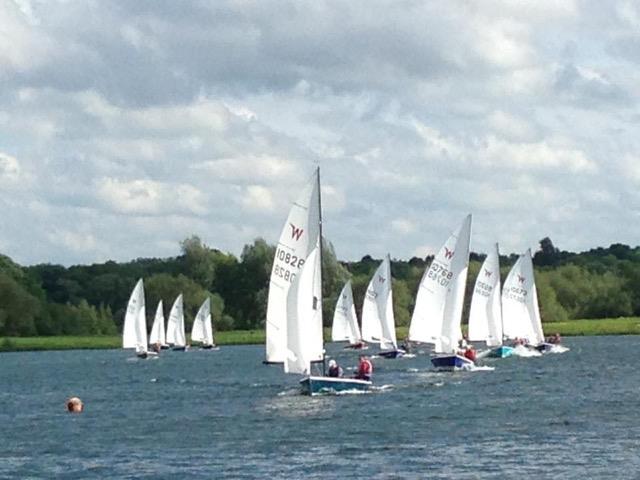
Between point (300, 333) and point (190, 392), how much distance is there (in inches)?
660

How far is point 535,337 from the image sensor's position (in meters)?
109

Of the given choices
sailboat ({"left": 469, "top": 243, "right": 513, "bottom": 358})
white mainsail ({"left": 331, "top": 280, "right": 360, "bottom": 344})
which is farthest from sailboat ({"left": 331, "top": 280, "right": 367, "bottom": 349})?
sailboat ({"left": 469, "top": 243, "right": 513, "bottom": 358})

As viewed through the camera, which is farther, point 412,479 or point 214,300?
point 214,300

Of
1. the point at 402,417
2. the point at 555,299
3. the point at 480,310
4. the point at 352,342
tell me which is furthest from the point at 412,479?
the point at 555,299

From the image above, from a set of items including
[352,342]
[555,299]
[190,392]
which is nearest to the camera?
[190,392]

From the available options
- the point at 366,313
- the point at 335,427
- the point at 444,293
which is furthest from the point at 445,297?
the point at 335,427

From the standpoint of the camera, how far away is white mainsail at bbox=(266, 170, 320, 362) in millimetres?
58531

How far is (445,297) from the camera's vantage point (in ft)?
277

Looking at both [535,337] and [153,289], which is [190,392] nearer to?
[535,337]

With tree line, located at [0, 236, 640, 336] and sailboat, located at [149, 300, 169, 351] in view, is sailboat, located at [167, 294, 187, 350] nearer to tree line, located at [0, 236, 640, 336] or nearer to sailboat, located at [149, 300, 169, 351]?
sailboat, located at [149, 300, 169, 351]

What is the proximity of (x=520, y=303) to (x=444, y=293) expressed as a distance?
23.4 meters

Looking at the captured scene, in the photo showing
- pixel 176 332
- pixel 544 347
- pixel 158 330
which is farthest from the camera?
pixel 176 332

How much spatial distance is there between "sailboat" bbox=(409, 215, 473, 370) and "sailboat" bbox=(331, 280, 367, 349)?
125ft

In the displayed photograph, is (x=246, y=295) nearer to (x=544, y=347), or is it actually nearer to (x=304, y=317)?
(x=544, y=347)
